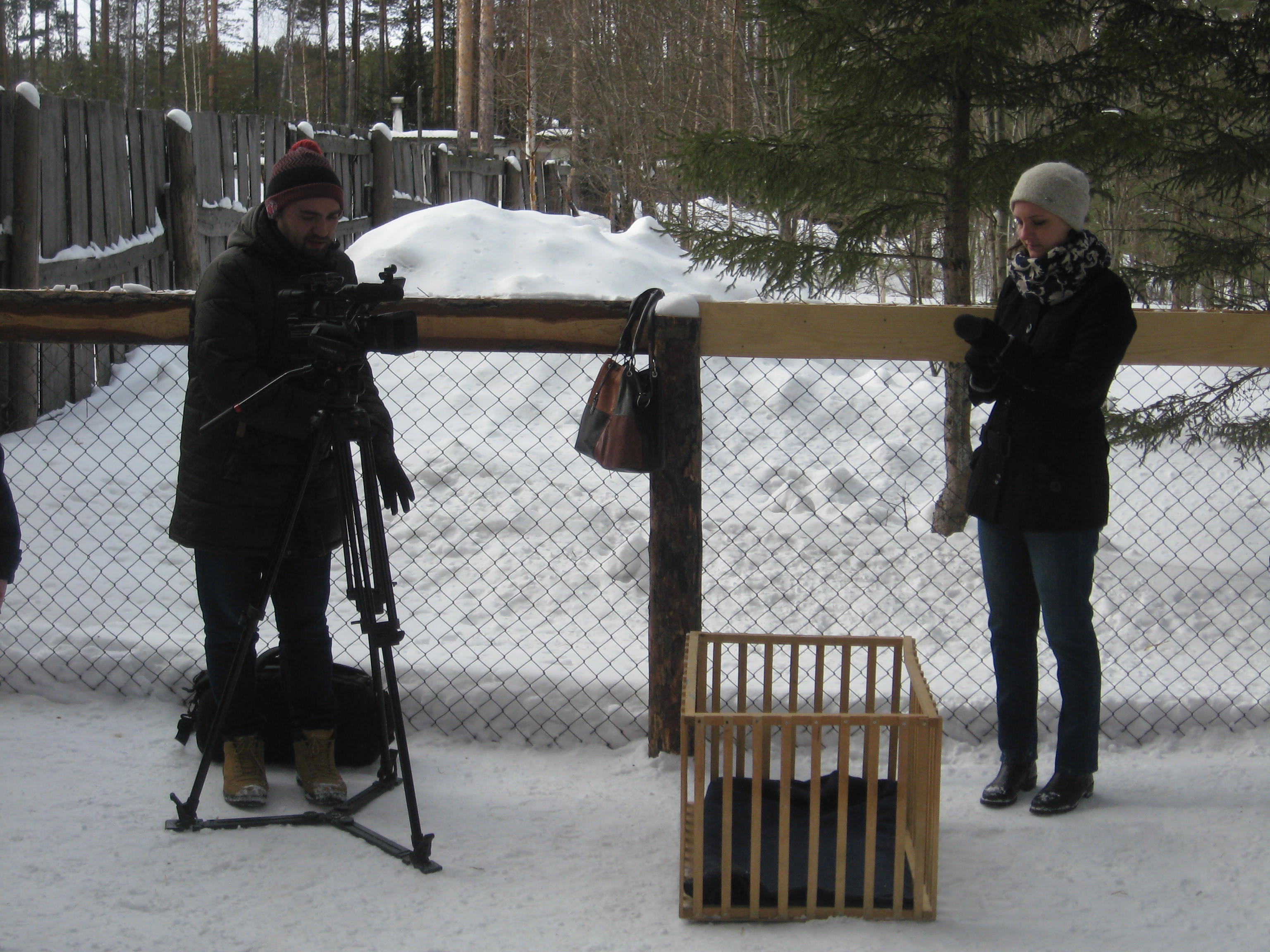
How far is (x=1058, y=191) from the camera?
2.83m

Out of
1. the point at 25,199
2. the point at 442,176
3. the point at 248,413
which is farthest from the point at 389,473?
the point at 442,176

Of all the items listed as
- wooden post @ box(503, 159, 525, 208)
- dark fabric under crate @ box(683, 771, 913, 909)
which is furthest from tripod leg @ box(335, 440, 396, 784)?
wooden post @ box(503, 159, 525, 208)

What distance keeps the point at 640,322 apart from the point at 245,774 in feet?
5.54

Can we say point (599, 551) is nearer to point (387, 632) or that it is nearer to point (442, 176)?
point (387, 632)

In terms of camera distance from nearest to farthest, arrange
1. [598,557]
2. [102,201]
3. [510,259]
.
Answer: [598,557], [102,201], [510,259]

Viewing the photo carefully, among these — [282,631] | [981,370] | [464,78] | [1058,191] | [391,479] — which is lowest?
[282,631]

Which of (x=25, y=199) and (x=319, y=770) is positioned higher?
(x=25, y=199)

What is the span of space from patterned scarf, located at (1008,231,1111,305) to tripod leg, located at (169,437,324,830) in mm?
1869

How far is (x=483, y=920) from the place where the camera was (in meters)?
2.59

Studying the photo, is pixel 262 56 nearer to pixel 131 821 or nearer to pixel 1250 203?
pixel 1250 203

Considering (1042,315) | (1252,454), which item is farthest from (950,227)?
(1042,315)

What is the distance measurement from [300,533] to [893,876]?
1.75 meters

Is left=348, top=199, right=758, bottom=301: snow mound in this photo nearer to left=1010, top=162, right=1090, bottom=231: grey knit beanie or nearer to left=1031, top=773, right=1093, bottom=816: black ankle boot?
left=1010, top=162, right=1090, bottom=231: grey knit beanie

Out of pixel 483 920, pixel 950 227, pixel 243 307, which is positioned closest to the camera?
pixel 483 920
